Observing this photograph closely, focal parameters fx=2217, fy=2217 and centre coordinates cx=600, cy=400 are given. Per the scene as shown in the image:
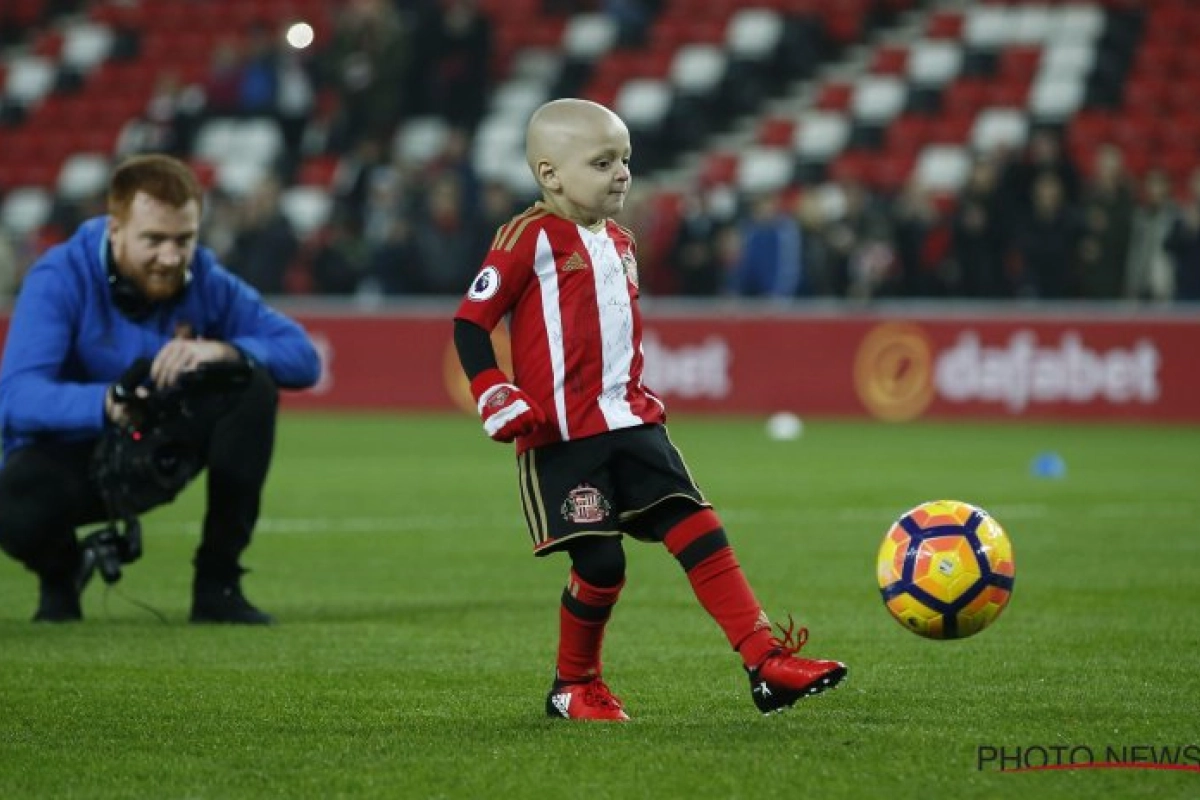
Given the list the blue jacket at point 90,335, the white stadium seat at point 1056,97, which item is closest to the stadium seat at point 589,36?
the white stadium seat at point 1056,97

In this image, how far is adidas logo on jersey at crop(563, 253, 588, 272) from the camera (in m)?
5.60

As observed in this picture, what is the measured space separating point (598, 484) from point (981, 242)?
15212 millimetres

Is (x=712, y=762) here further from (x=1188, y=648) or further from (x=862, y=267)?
(x=862, y=267)

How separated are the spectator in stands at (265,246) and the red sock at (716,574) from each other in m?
17.9

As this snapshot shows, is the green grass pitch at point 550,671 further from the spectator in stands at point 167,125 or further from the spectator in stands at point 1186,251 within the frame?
the spectator in stands at point 167,125

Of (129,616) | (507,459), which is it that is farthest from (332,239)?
(129,616)

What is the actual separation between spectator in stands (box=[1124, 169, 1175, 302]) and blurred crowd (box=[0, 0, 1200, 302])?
19mm

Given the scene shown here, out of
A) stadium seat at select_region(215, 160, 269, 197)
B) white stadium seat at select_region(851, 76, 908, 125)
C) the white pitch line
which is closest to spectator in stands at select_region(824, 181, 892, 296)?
white stadium seat at select_region(851, 76, 908, 125)

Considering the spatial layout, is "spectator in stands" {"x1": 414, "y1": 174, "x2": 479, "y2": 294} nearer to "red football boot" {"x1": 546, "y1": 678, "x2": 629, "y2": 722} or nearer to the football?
the football

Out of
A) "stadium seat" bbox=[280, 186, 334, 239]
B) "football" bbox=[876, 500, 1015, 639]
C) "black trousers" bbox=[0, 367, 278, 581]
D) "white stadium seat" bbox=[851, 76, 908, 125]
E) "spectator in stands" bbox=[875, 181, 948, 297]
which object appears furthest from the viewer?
"stadium seat" bbox=[280, 186, 334, 239]

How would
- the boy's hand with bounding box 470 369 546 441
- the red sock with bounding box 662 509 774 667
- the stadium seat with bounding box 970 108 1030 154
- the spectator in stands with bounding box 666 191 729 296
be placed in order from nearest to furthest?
the boy's hand with bounding box 470 369 546 441, the red sock with bounding box 662 509 774 667, the spectator in stands with bounding box 666 191 729 296, the stadium seat with bounding box 970 108 1030 154

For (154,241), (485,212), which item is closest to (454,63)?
(485,212)

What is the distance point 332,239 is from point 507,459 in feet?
26.1

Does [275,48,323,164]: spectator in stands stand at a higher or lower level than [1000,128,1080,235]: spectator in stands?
higher
